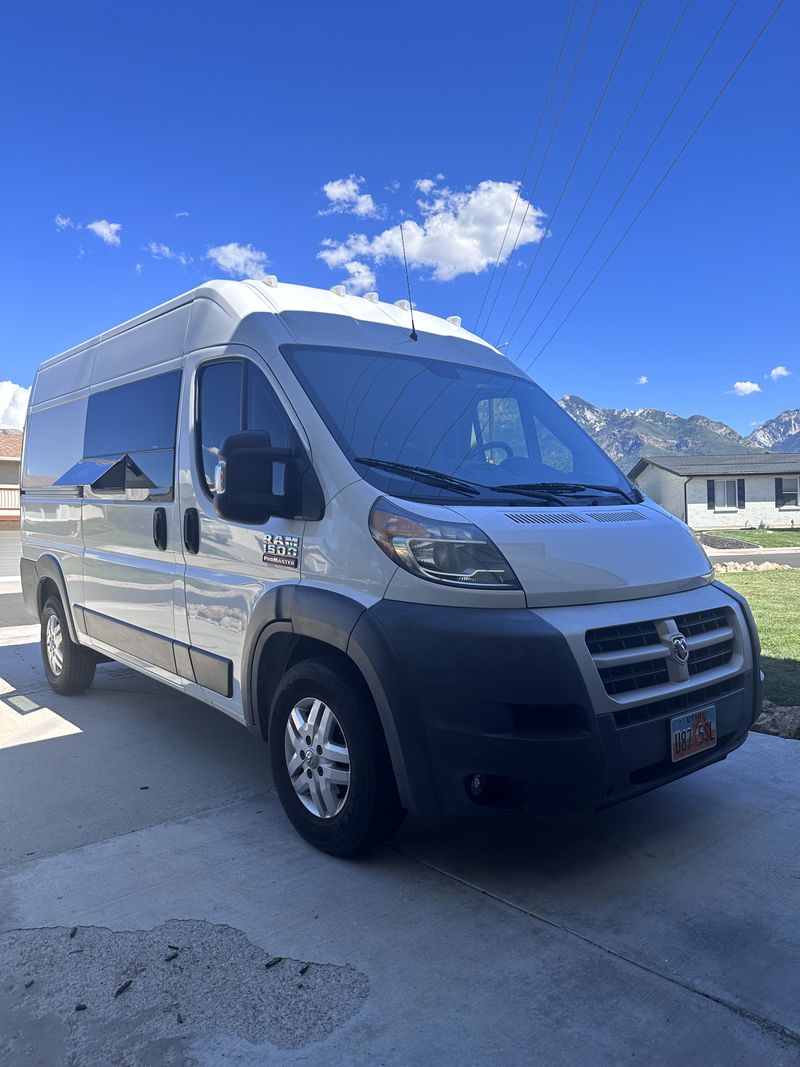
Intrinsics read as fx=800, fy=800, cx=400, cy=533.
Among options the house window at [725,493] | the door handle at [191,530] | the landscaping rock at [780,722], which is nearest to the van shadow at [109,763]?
the door handle at [191,530]

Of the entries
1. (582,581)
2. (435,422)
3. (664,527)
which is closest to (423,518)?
(582,581)

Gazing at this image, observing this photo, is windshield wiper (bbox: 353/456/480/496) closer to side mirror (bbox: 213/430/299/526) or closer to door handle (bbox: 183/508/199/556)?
side mirror (bbox: 213/430/299/526)

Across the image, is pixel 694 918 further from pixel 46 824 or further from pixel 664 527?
pixel 46 824

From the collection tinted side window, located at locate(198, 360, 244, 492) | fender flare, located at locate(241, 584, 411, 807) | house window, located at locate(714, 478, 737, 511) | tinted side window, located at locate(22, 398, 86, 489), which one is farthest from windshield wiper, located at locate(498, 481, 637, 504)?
house window, located at locate(714, 478, 737, 511)

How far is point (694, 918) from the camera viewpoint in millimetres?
2963

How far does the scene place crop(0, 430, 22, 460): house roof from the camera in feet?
87.1

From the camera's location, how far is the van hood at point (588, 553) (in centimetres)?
306

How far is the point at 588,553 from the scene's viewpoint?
10.5ft

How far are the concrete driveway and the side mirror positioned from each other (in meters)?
1.53

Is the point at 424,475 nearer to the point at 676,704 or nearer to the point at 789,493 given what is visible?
the point at 676,704

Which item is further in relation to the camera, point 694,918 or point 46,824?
point 46,824

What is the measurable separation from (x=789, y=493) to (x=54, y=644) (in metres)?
42.2

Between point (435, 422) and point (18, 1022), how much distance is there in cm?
284

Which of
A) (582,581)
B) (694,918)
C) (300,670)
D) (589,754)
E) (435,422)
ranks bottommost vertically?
(694,918)
